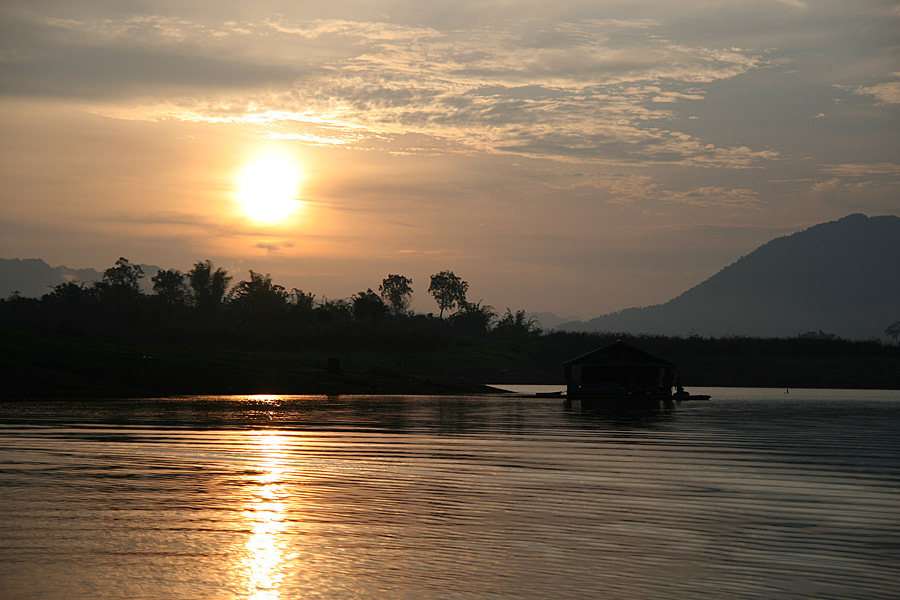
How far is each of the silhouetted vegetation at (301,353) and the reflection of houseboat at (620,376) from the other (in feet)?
45.6

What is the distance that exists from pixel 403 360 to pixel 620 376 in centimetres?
5819

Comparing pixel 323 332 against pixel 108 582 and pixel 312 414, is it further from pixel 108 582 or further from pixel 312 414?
pixel 108 582

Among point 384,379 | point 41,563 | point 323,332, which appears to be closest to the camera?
point 41,563

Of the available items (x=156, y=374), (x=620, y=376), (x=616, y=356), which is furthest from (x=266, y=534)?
(x=620, y=376)

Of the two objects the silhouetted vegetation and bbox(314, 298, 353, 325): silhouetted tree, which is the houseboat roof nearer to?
the silhouetted vegetation

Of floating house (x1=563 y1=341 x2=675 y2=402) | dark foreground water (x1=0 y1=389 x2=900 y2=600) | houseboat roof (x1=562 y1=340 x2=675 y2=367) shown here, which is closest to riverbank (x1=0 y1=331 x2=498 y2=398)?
floating house (x1=563 y1=341 x2=675 y2=402)

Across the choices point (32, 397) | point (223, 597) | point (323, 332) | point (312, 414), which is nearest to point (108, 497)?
point (223, 597)

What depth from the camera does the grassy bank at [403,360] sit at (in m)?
75.2

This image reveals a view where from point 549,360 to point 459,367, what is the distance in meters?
21.6

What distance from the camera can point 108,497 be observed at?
717 inches

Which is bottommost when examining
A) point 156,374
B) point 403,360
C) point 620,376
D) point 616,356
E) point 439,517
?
point 439,517

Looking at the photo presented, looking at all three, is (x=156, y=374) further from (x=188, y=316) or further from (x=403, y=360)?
(x=188, y=316)

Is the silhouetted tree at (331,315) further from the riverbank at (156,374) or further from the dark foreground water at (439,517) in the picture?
the dark foreground water at (439,517)

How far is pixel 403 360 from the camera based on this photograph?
5517 inches
